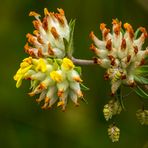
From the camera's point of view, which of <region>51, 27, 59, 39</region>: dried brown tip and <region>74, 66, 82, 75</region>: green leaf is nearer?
<region>74, 66, 82, 75</region>: green leaf

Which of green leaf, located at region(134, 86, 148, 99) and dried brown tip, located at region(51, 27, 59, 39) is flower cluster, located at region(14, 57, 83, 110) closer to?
dried brown tip, located at region(51, 27, 59, 39)

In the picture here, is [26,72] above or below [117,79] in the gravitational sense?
below

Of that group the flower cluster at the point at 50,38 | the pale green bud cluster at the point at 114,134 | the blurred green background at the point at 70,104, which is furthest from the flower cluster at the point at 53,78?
the blurred green background at the point at 70,104

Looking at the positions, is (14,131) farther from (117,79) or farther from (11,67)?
(117,79)

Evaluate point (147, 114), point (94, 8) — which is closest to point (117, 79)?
point (147, 114)

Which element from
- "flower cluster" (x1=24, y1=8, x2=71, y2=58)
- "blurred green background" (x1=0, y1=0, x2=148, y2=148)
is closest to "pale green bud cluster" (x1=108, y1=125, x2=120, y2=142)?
"flower cluster" (x1=24, y1=8, x2=71, y2=58)

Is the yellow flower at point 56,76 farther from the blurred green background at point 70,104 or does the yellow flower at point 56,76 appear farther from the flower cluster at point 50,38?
the blurred green background at point 70,104

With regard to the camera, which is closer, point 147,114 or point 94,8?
point 147,114

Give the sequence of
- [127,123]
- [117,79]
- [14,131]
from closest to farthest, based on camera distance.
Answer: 1. [117,79]
2. [127,123]
3. [14,131]

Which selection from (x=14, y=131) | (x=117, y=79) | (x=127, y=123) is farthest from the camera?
(x=14, y=131)
